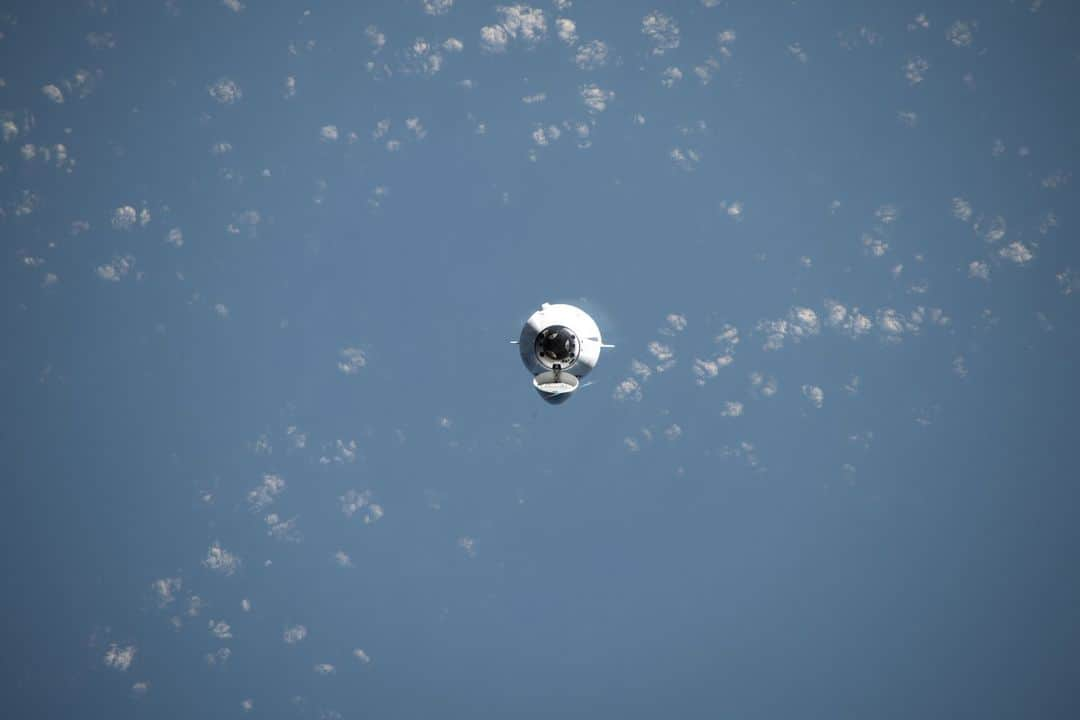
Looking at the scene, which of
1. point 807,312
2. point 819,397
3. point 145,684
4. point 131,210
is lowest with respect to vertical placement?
point 145,684

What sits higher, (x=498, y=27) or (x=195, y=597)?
(x=498, y=27)

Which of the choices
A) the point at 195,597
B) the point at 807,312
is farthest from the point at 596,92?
the point at 195,597

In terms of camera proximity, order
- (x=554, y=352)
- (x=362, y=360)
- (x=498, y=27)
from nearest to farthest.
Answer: (x=554, y=352)
(x=498, y=27)
(x=362, y=360)

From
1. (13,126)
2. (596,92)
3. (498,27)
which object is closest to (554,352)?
(596,92)

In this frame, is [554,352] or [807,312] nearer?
[554,352]

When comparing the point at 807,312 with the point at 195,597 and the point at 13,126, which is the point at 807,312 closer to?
the point at 195,597

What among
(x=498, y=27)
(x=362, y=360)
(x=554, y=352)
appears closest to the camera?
(x=554, y=352)
